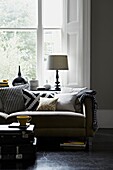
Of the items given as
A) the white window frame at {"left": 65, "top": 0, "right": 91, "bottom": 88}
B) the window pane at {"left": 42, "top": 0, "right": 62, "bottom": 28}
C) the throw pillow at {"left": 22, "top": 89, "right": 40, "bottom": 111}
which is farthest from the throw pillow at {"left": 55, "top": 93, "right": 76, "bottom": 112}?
the window pane at {"left": 42, "top": 0, "right": 62, "bottom": 28}

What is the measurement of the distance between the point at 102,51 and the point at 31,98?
1762mm

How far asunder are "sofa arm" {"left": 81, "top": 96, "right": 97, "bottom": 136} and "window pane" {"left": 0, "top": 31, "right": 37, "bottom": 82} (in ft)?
5.86

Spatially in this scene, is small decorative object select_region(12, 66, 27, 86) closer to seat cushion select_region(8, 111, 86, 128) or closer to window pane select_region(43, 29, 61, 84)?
window pane select_region(43, 29, 61, 84)

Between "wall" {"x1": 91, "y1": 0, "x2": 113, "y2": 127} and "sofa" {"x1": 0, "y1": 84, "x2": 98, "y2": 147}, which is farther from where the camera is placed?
"wall" {"x1": 91, "y1": 0, "x2": 113, "y2": 127}

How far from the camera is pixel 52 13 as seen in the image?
6.94 meters

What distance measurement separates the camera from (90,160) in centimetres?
460

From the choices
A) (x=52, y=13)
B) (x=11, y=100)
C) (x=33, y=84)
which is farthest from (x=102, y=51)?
(x=11, y=100)

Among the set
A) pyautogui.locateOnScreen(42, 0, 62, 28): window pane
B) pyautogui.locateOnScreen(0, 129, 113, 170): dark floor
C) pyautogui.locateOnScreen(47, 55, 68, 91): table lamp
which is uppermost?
A: pyautogui.locateOnScreen(42, 0, 62, 28): window pane

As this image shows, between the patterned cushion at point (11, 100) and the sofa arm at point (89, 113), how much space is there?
39.0 inches

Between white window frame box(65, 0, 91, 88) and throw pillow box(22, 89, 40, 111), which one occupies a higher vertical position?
white window frame box(65, 0, 91, 88)

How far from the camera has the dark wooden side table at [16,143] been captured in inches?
178


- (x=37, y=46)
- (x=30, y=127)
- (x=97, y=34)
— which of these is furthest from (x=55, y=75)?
(x=30, y=127)

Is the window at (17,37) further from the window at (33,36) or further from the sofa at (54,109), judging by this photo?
the sofa at (54,109)

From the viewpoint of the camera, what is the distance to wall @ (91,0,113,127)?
6.86 metres
